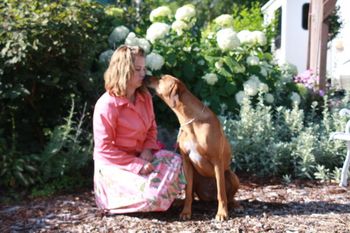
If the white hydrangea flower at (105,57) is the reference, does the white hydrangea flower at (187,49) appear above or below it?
above

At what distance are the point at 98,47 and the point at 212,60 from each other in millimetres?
1537

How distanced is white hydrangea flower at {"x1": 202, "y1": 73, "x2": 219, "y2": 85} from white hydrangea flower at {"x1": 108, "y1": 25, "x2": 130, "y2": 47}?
116cm

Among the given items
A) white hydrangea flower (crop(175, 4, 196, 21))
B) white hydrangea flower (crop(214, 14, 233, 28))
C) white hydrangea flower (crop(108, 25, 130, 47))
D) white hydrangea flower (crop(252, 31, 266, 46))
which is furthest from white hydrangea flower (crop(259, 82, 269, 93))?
white hydrangea flower (crop(108, 25, 130, 47))

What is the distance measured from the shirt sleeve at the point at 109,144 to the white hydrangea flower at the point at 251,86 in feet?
7.88

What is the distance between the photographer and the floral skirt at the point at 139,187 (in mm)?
3635

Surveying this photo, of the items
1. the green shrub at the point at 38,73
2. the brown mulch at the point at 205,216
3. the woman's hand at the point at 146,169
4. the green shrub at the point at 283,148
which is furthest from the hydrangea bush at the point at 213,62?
the woman's hand at the point at 146,169

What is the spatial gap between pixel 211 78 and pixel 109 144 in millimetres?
2510

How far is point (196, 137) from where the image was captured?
11.8 feet

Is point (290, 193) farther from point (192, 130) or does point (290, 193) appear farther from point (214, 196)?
point (192, 130)

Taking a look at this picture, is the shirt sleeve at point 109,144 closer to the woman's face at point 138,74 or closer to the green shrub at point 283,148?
the woman's face at point 138,74

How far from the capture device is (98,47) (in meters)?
5.32

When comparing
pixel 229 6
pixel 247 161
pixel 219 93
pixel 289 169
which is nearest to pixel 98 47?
pixel 219 93

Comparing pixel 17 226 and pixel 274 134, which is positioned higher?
pixel 274 134

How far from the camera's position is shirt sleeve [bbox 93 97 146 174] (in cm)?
363
